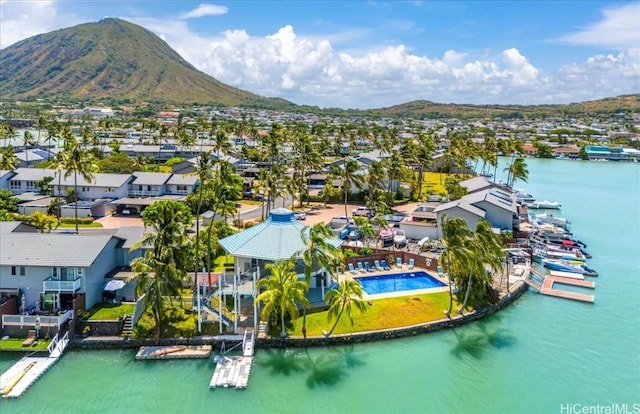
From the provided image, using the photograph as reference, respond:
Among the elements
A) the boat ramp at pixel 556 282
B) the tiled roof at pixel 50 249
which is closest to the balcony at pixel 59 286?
the tiled roof at pixel 50 249

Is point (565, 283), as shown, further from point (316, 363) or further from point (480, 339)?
point (316, 363)

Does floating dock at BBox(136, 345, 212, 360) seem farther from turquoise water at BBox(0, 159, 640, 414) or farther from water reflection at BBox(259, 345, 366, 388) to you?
water reflection at BBox(259, 345, 366, 388)

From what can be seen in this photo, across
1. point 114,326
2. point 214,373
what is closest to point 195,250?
point 114,326

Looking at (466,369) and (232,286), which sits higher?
(232,286)

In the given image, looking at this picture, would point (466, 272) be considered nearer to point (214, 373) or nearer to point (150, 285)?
point (214, 373)

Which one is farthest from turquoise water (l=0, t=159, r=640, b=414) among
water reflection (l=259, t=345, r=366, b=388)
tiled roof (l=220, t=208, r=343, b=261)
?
tiled roof (l=220, t=208, r=343, b=261)

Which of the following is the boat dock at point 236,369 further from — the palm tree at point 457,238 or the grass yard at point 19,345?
the palm tree at point 457,238
